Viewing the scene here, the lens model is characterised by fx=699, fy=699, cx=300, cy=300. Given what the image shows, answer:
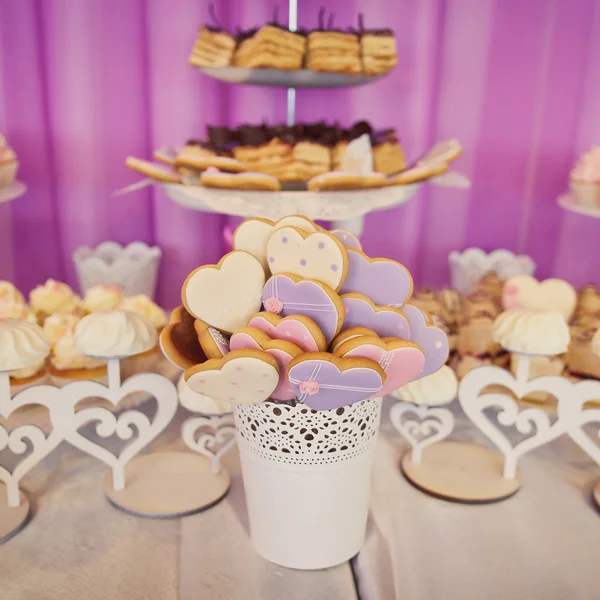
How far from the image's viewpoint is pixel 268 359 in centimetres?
71

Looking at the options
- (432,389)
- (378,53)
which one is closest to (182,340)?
(432,389)

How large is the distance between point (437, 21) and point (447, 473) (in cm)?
115

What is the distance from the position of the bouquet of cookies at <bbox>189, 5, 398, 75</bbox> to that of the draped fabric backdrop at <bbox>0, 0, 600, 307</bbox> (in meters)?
0.21

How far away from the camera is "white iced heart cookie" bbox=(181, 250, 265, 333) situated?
772 mm

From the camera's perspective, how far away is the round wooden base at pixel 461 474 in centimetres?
101

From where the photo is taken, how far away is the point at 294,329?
739 millimetres

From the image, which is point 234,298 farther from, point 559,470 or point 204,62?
point 204,62

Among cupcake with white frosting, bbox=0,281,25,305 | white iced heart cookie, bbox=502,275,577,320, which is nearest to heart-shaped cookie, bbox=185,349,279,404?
cupcake with white frosting, bbox=0,281,25,305

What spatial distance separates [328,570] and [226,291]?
368 mm

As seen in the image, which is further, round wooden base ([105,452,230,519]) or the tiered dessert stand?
the tiered dessert stand

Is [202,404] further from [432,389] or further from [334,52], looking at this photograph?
[334,52]

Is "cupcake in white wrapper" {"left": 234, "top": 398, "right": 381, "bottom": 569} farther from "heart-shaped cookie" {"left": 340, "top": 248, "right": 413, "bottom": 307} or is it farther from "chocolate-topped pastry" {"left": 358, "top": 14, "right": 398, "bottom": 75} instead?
"chocolate-topped pastry" {"left": 358, "top": 14, "right": 398, "bottom": 75}

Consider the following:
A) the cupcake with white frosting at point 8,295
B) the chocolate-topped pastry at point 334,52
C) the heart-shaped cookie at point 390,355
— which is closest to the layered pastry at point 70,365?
the cupcake with white frosting at point 8,295

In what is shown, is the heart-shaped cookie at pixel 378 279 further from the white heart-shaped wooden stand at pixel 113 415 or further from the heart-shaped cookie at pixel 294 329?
the white heart-shaped wooden stand at pixel 113 415
